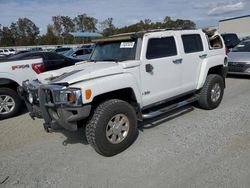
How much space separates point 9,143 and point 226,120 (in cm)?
429

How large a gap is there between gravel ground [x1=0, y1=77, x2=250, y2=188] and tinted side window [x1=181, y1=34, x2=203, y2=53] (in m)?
1.46

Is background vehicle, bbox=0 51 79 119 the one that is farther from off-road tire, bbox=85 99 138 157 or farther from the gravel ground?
off-road tire, bbox=85 99 138 157

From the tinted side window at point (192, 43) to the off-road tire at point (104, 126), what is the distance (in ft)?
6.47

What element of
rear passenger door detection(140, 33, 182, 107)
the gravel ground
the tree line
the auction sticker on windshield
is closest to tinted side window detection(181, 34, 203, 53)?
rear passenger door detection(140, 33, 182, 107)

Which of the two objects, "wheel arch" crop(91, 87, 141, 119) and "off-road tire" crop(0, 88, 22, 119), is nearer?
"wheel arch" crop(91, 87, 141, 119)

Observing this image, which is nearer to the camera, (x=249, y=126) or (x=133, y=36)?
(x=133, y=36)

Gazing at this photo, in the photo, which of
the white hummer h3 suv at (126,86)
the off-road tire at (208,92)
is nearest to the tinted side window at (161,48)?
the white hummer h3 suv at (126,86)

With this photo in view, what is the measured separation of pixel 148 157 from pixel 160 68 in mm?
1607

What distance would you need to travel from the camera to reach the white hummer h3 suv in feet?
11.2

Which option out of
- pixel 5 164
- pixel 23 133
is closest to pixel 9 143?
pixel 23 133

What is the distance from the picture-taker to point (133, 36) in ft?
13.6

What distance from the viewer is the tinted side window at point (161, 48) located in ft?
13.7

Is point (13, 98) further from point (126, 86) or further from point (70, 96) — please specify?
point (126, 86)

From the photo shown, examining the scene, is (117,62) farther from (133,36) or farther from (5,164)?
(5,164)
